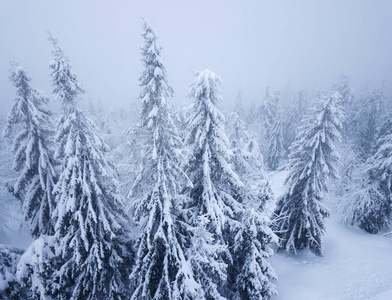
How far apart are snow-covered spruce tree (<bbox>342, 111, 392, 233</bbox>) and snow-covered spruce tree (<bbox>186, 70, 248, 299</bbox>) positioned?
1625cm

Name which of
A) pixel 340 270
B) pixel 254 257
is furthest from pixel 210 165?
pixel 340 270

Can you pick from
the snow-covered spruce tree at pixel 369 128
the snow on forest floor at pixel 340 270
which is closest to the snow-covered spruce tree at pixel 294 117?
the snow-covered spruce tree at pixel 369 128

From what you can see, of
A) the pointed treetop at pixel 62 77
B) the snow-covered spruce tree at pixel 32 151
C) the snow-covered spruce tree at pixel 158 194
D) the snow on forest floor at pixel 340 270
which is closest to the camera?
the snow-covered spruce tree at pixel 158 194

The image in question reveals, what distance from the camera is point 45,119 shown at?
15.7 metres

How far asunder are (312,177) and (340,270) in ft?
25.5

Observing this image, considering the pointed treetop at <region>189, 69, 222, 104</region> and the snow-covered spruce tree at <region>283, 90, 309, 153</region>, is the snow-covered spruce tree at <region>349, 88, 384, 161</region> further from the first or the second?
the pointed treetop at <region>189, 69, 222, 104</region>

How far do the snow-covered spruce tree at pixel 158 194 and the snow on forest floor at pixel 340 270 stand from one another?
702 cm

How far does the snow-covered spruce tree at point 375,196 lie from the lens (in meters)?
22.5

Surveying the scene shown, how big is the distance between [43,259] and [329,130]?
64.9 feet

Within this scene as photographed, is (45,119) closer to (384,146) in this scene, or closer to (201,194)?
(201,194)

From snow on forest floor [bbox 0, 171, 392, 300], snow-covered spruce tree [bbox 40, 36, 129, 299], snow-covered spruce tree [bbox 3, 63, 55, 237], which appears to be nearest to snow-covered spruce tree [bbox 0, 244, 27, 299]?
snow-covered spruce tree [bbox 40, 36, 129, 299]

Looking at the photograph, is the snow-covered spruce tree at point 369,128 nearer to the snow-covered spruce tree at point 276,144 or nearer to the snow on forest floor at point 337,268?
the snow-covered spruce tree at point 276,144

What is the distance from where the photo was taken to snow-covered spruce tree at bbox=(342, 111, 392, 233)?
22.5 meters

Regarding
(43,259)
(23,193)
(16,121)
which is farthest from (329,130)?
(23,193)
